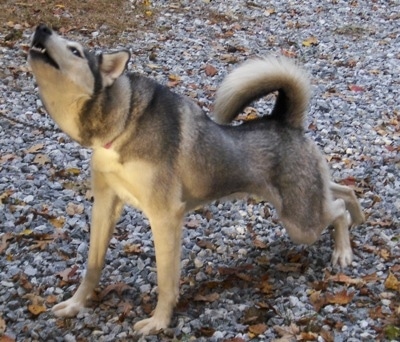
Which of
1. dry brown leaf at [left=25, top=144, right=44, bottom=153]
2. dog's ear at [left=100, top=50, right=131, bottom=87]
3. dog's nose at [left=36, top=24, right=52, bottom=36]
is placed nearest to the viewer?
dog's nose at [left=36, top=24, right=52, bottom=36]

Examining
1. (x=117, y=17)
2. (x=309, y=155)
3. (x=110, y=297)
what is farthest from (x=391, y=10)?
(x=110, y=297)

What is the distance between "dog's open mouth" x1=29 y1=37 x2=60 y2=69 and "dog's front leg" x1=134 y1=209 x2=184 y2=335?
3.42 feet

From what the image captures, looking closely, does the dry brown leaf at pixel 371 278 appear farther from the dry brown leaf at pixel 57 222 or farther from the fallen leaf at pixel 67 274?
the dry brown leaf at pixel 57 222

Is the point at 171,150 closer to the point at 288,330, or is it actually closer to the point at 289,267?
the point at 288,330

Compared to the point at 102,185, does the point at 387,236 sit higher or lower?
lower

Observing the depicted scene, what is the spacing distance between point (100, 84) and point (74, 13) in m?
6.85

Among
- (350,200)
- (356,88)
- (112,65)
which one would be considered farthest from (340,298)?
(356,88)

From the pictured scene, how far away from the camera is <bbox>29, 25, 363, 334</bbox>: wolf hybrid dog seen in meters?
3.45

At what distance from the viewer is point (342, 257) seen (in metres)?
4.62

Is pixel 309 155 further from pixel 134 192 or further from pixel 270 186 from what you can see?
pixel 134 192

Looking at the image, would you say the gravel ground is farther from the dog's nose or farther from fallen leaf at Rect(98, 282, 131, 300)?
the dog's nose

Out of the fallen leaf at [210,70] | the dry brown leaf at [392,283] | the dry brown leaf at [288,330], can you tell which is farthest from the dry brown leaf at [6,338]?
the fallen leaf at [210,70]

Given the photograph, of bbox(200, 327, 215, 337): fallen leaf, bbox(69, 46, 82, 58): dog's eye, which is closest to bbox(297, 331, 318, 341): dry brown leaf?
bbox(200, 327, 215, 337): fallen leaf

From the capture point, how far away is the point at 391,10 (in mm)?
11852
